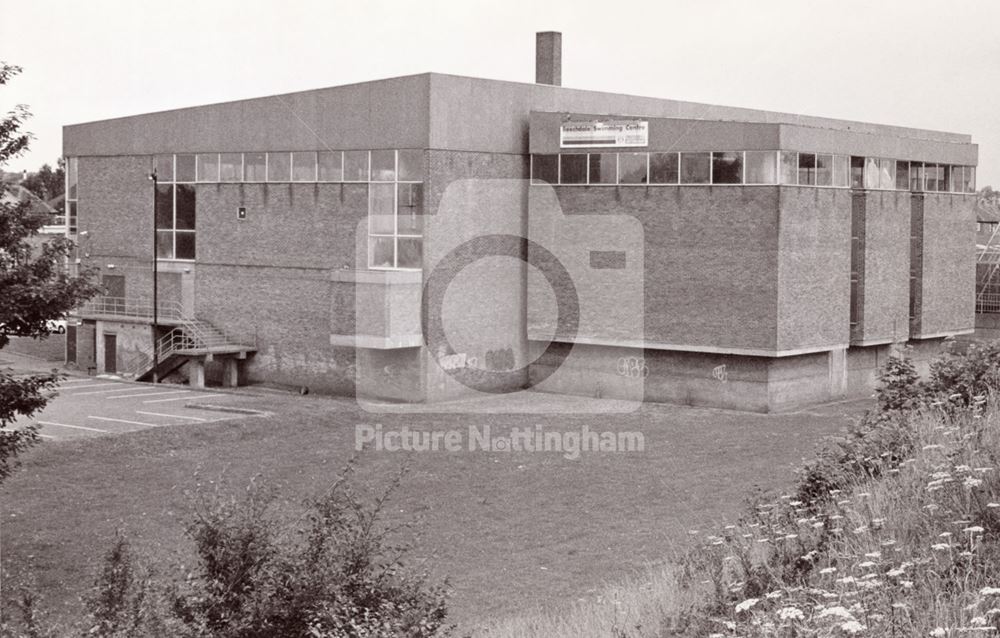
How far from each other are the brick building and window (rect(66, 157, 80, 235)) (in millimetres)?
7048

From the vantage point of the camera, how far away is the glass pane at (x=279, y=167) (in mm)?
44062

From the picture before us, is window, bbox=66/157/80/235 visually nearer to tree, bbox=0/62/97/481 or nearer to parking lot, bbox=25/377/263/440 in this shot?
parking lot, bbox=25/377/263/440

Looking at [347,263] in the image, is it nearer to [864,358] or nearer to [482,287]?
[482,287]

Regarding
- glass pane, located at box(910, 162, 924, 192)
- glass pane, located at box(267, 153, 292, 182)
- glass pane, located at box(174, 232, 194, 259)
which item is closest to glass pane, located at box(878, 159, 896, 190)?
glass pane, located at box(910, 162, 924, 192)

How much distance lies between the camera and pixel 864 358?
4491 cm

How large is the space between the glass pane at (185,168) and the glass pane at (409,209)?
34.3 feet

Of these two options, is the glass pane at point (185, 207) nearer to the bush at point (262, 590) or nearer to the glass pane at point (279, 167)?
the glass pane at point (279, 167)

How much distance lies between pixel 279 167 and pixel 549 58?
12654 mm

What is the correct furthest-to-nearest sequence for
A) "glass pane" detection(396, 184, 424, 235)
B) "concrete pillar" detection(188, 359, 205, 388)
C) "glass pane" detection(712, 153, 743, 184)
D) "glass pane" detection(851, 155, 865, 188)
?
"concrete pillar" detection(188, 359, 205, 388), "glass pane" detection(851, 155, 865, 188), "glass pane" detection(396, 184, 424, 235), "glass pane" detection(712, 153, 743, 184)

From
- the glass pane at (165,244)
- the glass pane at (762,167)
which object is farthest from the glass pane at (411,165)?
the glass pane at (165,244)

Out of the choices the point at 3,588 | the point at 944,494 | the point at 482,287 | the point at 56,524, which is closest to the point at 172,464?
the point at 56,524

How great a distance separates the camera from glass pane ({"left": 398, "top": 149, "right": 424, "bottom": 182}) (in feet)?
132

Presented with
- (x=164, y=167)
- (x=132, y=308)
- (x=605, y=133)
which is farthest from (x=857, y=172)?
(x=132, y=308)

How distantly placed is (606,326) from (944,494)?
31.1 meters
